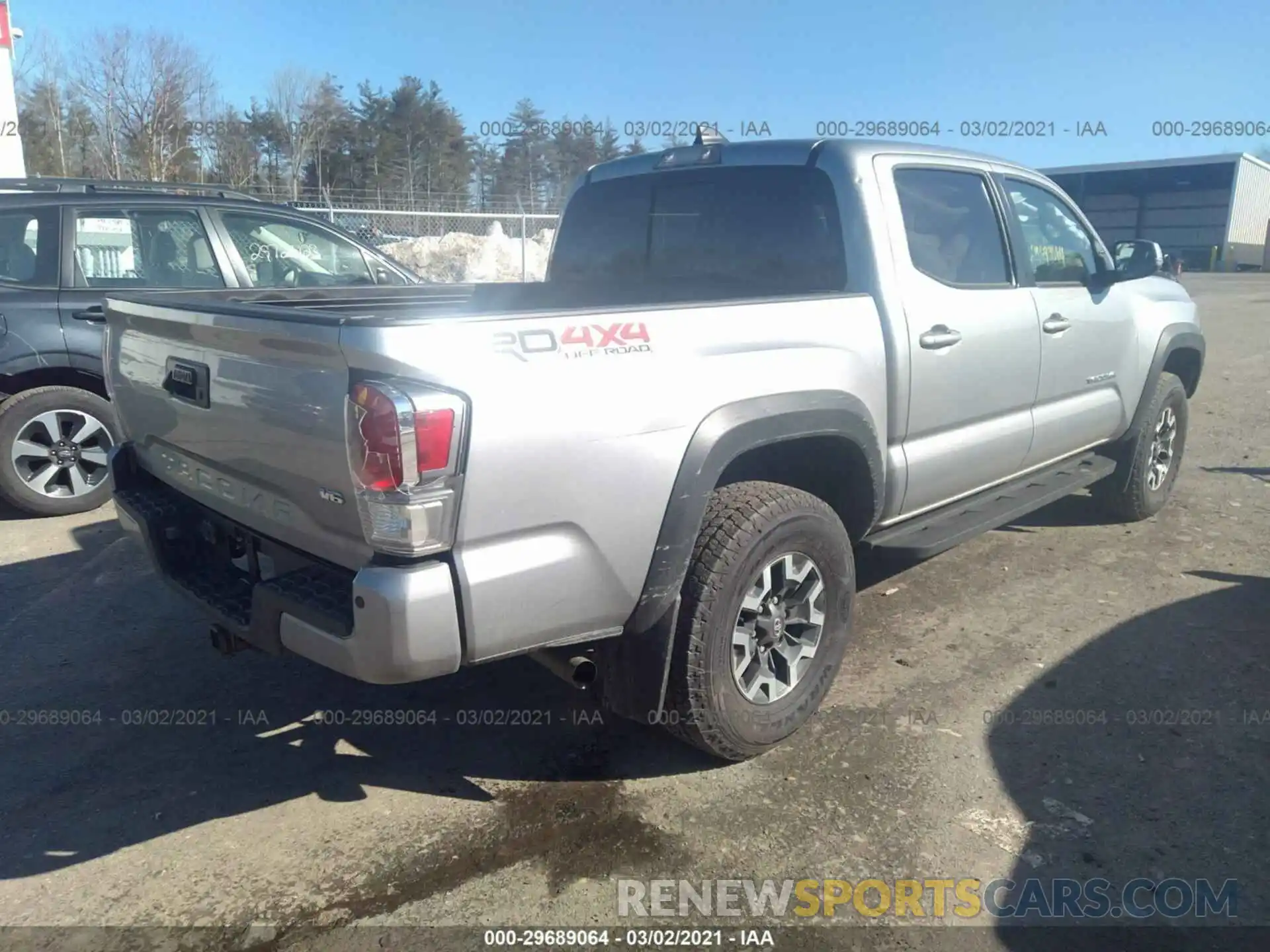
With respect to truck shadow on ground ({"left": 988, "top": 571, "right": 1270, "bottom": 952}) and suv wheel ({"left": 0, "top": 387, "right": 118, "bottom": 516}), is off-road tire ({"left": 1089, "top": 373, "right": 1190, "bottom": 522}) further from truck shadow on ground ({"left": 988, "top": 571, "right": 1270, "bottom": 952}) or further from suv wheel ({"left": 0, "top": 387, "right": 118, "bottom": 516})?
suv wheel ({"left": 0, "top": 387, "right": 118, "bottom": 516})

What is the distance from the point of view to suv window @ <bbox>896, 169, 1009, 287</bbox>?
3.75 meters

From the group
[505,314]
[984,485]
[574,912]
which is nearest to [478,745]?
[574,912]

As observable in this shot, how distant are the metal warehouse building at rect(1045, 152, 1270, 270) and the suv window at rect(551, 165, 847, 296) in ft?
168

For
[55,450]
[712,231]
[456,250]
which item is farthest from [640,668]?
[456,250]

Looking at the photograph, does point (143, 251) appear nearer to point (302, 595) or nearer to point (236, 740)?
point (236, 740)

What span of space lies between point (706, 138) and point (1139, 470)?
343cm

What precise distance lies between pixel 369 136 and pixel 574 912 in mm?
34269

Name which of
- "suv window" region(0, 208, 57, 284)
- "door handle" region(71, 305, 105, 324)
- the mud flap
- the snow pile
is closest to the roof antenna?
the mud flap

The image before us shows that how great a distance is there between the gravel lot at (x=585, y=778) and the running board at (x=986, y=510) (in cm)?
52

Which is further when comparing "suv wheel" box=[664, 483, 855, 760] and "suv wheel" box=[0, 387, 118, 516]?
"suv wheel" box=[0, 387, 118, 516]

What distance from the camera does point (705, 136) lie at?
407cm

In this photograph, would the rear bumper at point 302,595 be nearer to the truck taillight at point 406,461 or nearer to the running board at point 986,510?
the truck taillight at point 406,461

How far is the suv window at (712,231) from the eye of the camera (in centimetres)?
363

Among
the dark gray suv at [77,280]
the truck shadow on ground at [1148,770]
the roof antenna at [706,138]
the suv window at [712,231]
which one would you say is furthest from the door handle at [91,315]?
the truck shadow on ground at [1148,770]
